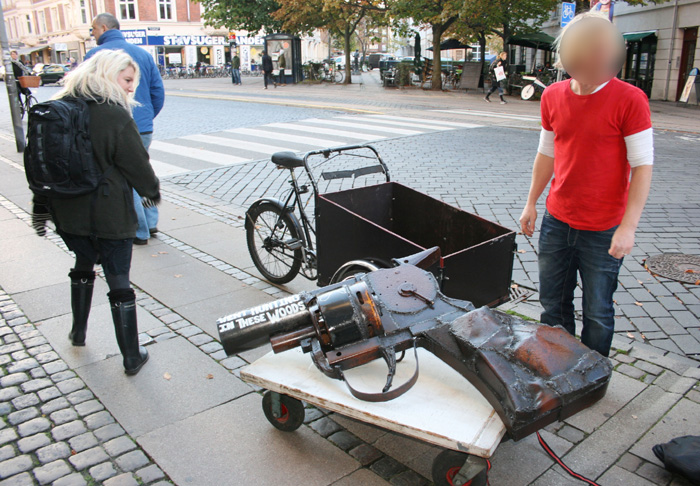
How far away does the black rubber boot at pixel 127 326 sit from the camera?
3.45 meters

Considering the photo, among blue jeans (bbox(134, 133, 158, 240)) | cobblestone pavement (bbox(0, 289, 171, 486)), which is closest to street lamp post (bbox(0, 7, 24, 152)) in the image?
blue jeans (bbox(134, 133, 158, 240))

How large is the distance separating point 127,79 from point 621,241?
2832mm

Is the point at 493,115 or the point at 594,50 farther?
the point at 493,115

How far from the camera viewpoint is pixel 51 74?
41.0 m

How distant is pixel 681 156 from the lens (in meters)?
10.4

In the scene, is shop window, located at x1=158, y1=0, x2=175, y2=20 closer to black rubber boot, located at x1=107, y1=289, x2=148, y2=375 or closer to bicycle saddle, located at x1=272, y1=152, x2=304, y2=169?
bicycle saddle, located at x1=272, y1=152, x2=304, y2=169

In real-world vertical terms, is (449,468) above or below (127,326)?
below

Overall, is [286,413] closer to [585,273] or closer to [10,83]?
[585,273]

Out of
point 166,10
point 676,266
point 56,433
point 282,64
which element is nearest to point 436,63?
point 282,64

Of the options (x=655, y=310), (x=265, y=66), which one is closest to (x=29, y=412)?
(x=655, y=310)

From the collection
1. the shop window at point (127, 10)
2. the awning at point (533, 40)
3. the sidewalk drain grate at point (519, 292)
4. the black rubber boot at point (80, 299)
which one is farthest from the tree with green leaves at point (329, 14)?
the shop window at point (127, 10)

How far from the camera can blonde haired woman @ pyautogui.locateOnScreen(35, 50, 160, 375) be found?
10.4ft

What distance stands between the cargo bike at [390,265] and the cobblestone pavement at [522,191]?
1.19 m

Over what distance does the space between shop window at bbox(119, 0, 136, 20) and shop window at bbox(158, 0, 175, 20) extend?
2.49m
